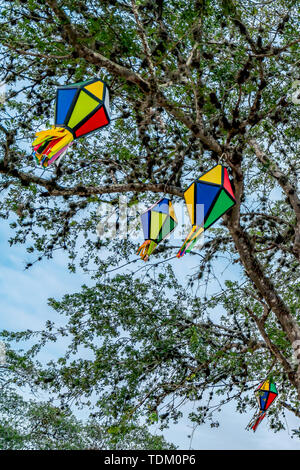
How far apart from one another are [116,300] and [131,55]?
325 centimetres

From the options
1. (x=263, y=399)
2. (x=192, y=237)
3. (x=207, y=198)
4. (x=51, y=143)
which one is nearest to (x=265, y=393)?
(x=263, y=399)

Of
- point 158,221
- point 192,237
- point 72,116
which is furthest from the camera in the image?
point 158,221

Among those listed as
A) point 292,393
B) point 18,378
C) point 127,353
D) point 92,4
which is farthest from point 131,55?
point 292,393

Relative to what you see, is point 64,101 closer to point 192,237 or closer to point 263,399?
point 192,237

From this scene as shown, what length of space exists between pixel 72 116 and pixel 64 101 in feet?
0.42

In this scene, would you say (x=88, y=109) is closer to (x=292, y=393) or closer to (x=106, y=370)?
(x=106, y=370)

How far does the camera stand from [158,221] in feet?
12.1

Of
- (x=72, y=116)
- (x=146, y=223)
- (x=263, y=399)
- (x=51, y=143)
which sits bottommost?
(x=263, y=399)

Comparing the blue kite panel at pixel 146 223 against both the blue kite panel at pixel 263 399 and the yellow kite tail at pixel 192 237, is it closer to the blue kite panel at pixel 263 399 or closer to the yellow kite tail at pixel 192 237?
the yellow kite tail at pixel 192 237

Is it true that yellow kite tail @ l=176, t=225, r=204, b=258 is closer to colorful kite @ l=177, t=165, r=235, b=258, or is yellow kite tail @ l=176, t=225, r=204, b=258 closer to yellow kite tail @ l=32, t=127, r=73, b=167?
colorful kite @ l=177, t=165, r=235, b=258

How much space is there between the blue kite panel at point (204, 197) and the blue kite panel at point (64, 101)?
1.14 meters

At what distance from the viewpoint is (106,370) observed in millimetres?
5227

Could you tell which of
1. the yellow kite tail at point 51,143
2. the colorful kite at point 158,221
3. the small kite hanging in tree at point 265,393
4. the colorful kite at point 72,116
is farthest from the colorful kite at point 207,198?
the small kite hanging in tree at point 265,393

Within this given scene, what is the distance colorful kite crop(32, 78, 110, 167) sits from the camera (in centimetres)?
285
